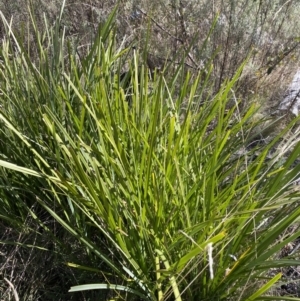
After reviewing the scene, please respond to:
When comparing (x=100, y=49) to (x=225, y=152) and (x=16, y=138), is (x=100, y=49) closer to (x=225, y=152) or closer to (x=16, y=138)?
(x=16, y=138)

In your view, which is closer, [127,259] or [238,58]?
[127,259]

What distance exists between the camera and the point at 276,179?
1.05 metres

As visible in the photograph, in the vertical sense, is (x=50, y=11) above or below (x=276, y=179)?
below

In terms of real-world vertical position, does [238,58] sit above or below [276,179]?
below

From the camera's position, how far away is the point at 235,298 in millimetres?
1136

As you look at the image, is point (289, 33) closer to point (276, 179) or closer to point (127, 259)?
point (276, 179)

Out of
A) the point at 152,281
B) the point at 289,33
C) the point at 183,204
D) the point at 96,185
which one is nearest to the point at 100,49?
the point at 96,185

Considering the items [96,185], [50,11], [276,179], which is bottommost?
[50,11]

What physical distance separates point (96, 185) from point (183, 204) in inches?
8.8

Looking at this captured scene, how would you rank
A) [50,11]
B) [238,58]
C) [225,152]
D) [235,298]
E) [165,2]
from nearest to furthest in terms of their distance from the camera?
[235,298] → [225,152] → [238,58] → [165,2] → [50,11]

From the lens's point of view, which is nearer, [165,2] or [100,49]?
[100,49]

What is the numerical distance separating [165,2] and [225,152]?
1723mm

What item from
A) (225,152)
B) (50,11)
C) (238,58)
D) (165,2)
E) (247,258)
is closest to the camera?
(247,258)

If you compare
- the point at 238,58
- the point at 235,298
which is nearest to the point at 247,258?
the point at 235,298
